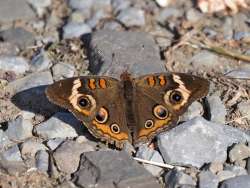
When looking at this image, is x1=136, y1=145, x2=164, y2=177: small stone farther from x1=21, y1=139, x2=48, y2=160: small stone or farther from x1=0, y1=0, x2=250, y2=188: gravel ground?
x1=21, y1=139, x2=48, y2=160: small stone

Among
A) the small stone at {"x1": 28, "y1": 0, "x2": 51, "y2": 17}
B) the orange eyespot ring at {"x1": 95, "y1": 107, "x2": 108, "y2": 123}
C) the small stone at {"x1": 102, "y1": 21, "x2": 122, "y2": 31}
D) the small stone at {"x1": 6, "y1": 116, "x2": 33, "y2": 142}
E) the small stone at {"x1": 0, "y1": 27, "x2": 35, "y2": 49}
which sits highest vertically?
the small stone at {"x1": 28, "y1": 0, "x2": 51, "y2": 17}

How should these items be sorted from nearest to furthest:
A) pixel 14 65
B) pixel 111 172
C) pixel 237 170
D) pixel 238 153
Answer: pixel 111 172 → pixel 237 170 → pixel 238 153 → pixel 14 65

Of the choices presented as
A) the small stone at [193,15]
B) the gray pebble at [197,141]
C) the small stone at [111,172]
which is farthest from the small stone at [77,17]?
the small stone at [111,172]

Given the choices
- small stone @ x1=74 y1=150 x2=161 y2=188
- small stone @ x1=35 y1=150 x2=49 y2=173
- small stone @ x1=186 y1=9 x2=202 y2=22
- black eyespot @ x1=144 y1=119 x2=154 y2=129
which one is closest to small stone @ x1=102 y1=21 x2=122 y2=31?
small stone @ x1=186 y1=9 x2=202 y2=22

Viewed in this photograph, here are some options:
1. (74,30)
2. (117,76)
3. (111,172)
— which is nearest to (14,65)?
(74,30)

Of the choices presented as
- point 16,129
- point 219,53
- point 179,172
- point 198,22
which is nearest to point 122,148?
point 179,172

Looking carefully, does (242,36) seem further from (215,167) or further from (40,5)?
(40,5)
